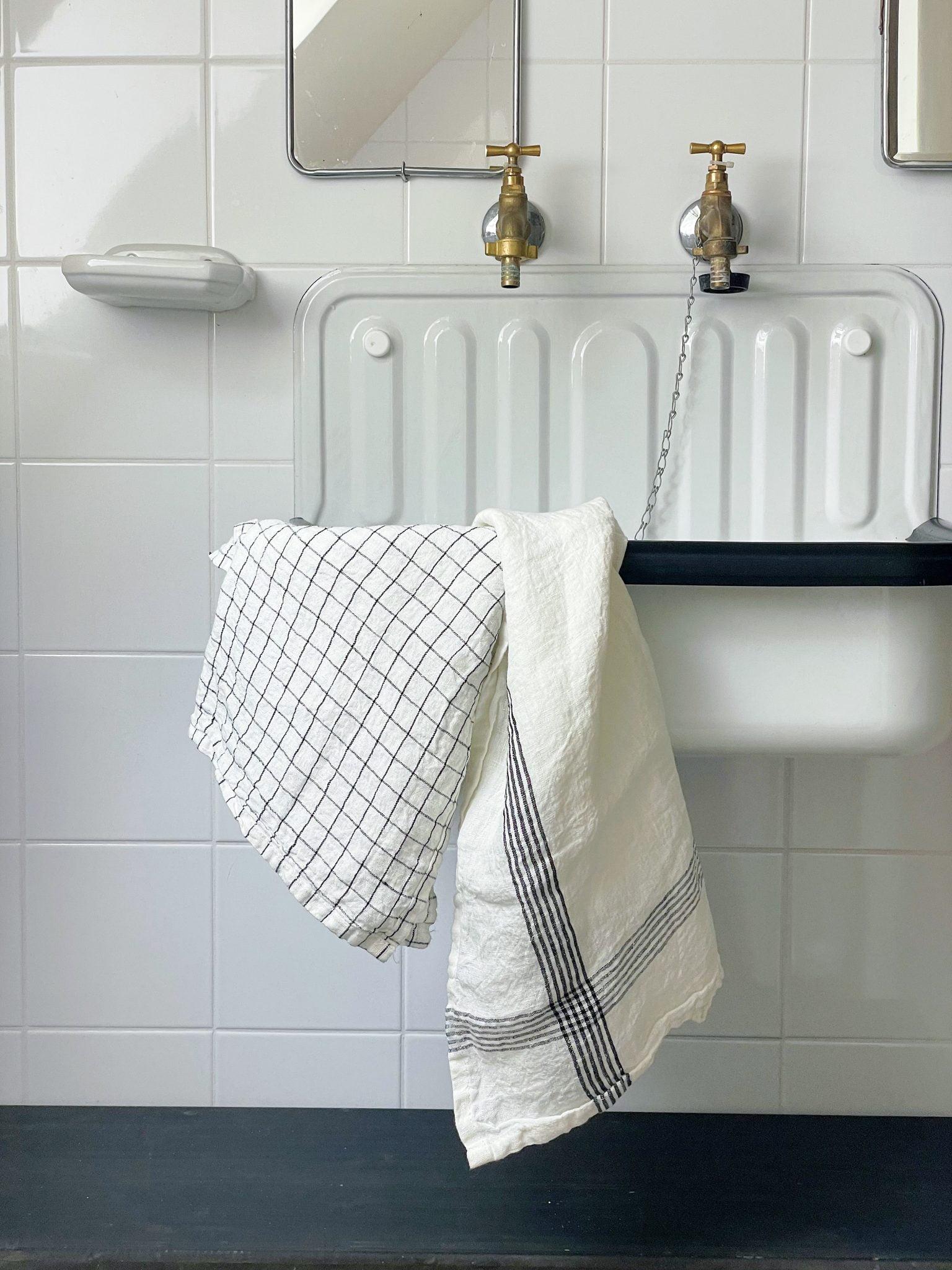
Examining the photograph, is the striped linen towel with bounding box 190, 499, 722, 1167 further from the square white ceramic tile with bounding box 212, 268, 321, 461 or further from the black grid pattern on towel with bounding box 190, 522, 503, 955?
the square white ceramic tile with bounding box 212, 268, 321, 461

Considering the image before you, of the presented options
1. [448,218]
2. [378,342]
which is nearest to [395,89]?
[448,218]

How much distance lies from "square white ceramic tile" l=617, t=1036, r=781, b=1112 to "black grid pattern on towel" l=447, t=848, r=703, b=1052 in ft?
1.29

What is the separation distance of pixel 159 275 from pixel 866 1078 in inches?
44.6

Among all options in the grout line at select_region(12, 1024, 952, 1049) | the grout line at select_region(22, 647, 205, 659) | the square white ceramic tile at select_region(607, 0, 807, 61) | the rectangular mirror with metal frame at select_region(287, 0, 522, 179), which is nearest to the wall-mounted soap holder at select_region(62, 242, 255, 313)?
the rectangular mirror with metal frame at select_region(287, 0, 522, 179)

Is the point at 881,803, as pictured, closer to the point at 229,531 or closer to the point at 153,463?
the point at 229,531

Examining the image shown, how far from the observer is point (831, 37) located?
103 centimetres

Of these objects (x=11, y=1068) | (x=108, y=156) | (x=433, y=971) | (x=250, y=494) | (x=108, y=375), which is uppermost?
(x=108, y=156)

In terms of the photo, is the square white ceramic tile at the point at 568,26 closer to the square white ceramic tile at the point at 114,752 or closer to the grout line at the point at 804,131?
the grout line at the point at 804,131

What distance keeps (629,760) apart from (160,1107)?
29.5 inches

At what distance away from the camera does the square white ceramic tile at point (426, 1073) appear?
1111mm

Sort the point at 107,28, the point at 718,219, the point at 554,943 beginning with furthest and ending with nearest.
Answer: the point at 107,28 < the point at 718,219 < the point at 554,943

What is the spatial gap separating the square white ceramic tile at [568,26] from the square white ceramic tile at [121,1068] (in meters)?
1.14

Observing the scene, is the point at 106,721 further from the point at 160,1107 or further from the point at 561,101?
the point at 561,101

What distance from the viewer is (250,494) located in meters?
1.08
